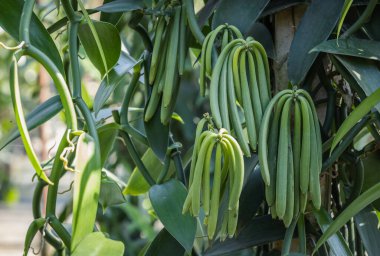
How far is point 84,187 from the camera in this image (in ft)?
1.47

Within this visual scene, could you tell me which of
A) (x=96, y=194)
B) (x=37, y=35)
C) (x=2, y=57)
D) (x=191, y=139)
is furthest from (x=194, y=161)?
(x=2, y=57)

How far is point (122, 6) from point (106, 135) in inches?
5.7

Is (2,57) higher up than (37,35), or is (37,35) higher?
(37,35)

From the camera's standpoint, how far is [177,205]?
1.99 ft

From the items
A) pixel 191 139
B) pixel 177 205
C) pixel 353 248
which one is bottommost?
pixel 191 139

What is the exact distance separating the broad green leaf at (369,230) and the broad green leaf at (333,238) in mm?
35

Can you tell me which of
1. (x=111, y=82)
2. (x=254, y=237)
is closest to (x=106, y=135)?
(x=111, y=82)

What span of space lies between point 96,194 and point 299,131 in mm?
161

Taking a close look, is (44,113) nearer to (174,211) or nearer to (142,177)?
(174,211)

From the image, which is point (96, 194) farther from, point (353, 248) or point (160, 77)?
point (353, 248)

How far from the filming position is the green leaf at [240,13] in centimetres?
58

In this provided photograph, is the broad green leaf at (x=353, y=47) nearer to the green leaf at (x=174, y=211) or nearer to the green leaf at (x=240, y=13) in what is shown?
the green leaf at (x=240, y=13)

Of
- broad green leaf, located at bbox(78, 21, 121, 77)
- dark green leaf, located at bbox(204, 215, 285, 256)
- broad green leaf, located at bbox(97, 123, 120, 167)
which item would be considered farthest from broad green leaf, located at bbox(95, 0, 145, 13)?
dark green leaf, located at bbox(204, 215, 285, 256)

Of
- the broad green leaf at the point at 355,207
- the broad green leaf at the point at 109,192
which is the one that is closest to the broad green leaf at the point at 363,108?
the broad green leaf at the point at 355,207
